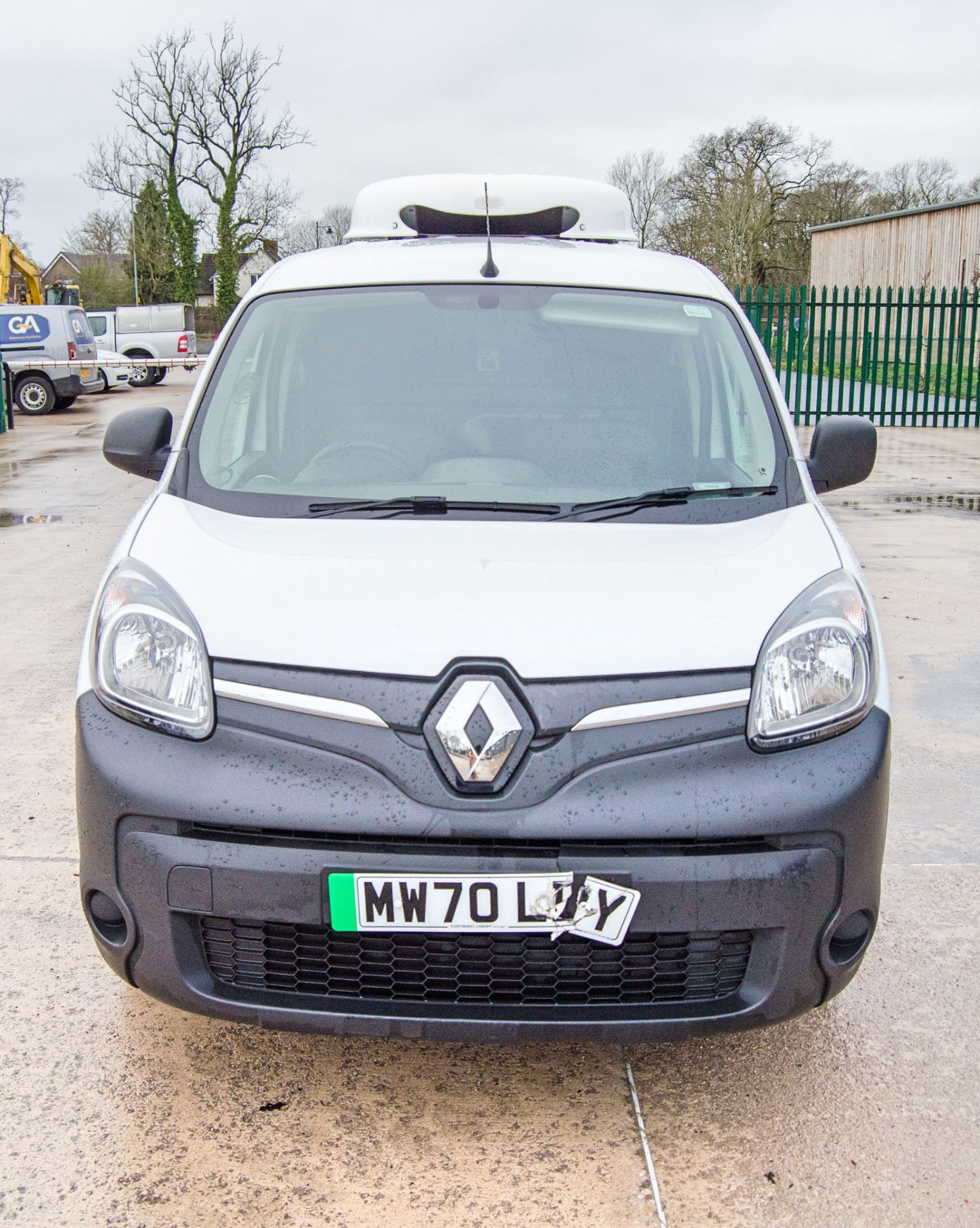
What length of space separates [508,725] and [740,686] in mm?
435

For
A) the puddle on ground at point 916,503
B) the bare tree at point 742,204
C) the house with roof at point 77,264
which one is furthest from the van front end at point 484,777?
the house with roof at point 77,264

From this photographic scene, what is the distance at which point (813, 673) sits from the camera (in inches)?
91.3

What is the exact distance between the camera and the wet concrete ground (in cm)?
223

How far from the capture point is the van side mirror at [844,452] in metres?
3.26

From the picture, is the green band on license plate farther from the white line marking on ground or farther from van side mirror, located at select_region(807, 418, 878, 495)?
van side mirror, located at select_region(807, 418, 878, 495)

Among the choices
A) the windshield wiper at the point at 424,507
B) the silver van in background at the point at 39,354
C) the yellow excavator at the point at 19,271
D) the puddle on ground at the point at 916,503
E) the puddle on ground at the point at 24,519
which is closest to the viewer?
the windshield wiper at the point at 424,507

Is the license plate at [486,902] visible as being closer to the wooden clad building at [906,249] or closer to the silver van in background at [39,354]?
the wooden clad building at [906,249]

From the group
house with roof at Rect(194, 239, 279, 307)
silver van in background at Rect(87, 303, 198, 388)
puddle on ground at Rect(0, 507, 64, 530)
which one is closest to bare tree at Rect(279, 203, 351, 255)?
house with roof at Rect(194, 239, 279, 307)

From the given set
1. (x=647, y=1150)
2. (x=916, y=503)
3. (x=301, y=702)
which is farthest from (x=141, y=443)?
(x=916, y=503)

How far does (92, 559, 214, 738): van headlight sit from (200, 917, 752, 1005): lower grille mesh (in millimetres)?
381

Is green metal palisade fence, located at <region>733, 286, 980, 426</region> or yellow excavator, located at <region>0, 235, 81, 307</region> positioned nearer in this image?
green metal palisade fence, located at <region>733, 286, 980, 426</region>

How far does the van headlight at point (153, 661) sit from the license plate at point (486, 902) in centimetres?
42

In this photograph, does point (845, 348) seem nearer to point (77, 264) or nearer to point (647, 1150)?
point (647, 1150)

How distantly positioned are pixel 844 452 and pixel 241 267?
197ft
